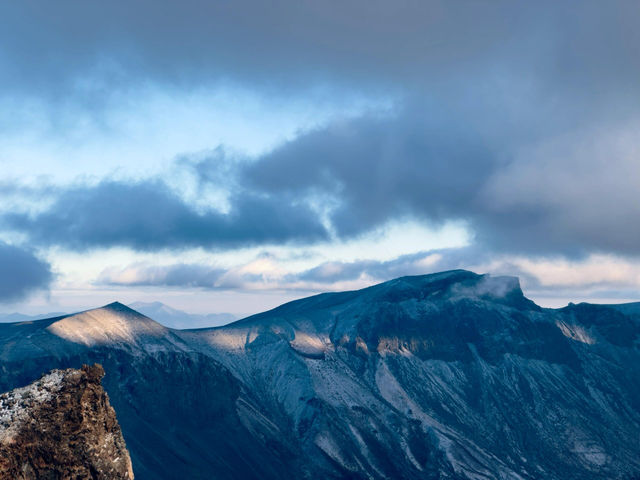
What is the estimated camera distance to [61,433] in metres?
59.9

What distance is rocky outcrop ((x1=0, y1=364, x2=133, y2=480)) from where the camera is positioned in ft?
191

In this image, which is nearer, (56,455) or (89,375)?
(56,455)

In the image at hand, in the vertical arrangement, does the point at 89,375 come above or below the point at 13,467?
above

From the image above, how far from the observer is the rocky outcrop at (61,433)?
2297 inches

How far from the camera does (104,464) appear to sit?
194ft

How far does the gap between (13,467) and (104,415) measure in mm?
8602

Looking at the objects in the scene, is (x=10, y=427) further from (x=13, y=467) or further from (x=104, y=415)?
(x=104, y=415)

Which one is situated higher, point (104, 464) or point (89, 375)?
point (89, 375)

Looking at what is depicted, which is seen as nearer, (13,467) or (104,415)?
(13,467)

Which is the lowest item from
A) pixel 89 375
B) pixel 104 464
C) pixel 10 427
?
pixel 104 464

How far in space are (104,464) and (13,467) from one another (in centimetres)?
734

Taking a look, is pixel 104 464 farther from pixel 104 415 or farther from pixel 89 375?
pixel 89 375

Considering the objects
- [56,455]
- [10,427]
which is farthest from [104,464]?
[10,427]

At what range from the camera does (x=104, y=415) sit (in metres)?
62.8
